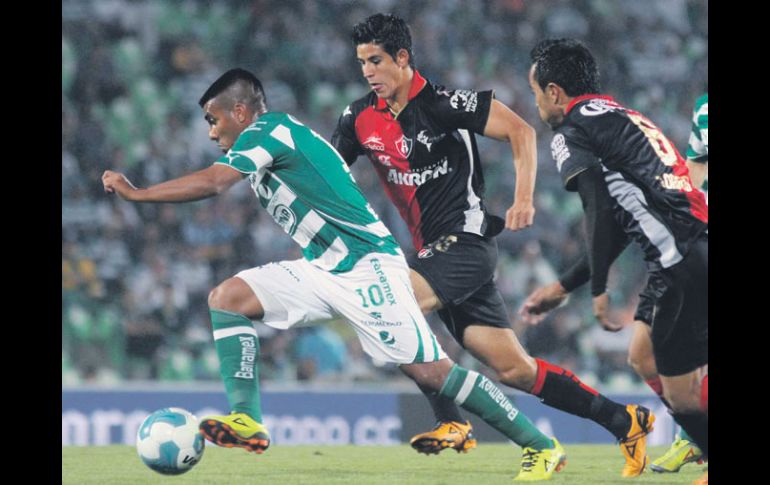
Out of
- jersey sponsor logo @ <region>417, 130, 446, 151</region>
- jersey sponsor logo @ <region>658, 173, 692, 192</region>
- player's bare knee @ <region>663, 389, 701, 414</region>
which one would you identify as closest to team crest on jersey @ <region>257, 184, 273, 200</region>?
jersey sponsor logo @ <region>417, 130, 446, 151</region>

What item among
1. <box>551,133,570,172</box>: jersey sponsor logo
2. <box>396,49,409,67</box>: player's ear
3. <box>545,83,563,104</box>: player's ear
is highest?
<box>396,49,409,67</box>: player's ear

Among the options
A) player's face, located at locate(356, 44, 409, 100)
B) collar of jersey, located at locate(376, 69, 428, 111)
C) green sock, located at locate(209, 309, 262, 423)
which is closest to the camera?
green sock, located at locate(209, 309, 262, 423)

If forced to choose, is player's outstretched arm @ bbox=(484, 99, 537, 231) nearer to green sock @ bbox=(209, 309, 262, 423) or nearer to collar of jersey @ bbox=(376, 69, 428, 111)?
collar of jersey @ bbox=(376, 69, 428, 111)

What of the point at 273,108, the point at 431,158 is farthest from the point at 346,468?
the point at 273,108

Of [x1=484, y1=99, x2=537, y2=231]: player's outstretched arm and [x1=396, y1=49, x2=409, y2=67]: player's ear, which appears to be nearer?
[x1=484, y1=99, x2=537, y2=231]: player's outstretched arm

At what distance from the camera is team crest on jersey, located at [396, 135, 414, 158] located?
6.68 m

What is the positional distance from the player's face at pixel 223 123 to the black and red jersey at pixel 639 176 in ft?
5.53

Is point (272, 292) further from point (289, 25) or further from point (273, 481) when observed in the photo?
Result: point (289, 25)

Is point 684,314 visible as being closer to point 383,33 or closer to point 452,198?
point 452,198

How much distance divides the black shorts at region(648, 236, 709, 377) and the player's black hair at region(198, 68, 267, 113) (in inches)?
88.7

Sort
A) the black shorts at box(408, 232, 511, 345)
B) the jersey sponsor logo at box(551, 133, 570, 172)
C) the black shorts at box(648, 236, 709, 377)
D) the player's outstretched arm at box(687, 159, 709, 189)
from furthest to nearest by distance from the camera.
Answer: the player's outstretched arm at box(687, 159, 709, 189) → the black shorts at box(408, 232, 511, 345) → the jersey sponsor logo at box(551, 133, 570, 172) → the black shorts at box(648, 236, 709, 377)

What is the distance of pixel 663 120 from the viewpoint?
52.5 ft

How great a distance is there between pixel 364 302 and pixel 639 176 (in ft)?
4.83

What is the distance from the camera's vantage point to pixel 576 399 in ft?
20.9
